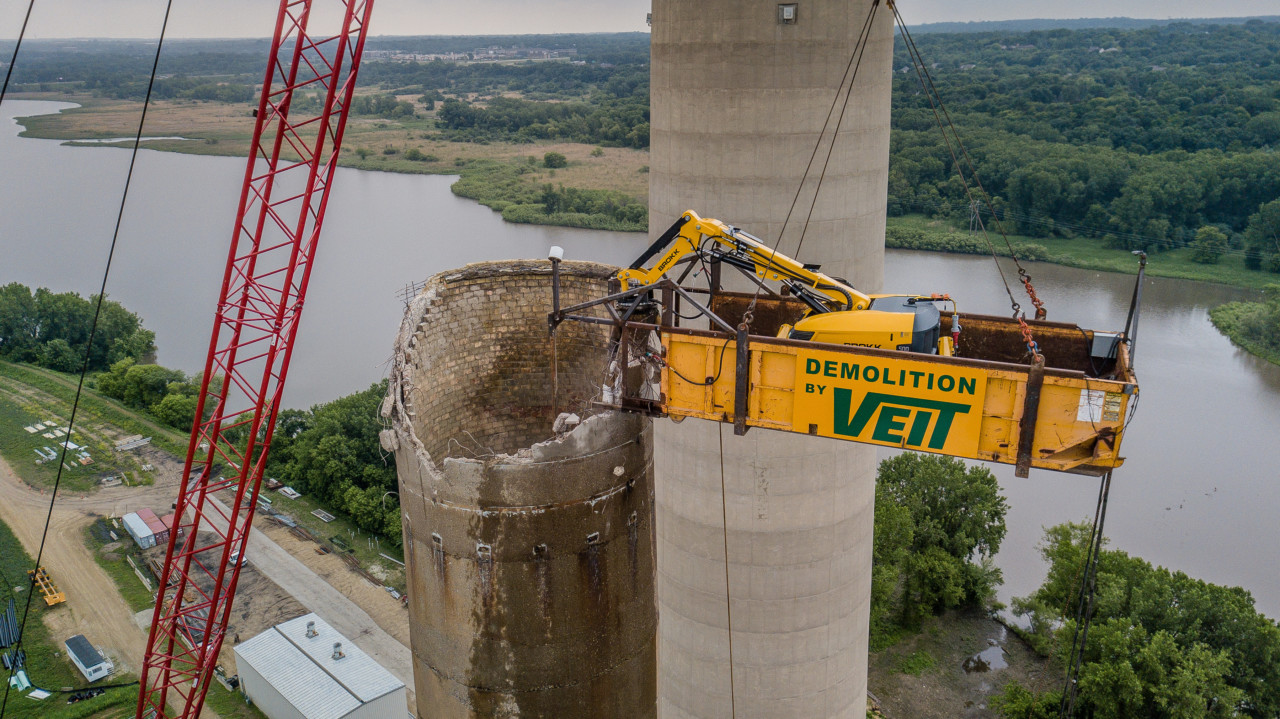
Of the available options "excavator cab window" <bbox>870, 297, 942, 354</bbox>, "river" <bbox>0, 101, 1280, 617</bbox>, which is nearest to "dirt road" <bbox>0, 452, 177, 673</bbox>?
"river" <bbox>0, 101, 1280, 617</bbox>

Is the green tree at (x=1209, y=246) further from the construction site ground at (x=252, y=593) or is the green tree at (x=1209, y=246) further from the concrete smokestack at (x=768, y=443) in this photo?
the concrete smokestack at (x=768, y=443)

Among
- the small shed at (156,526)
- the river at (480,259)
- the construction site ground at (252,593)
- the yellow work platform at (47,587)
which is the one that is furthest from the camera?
the small shed at (156,526)

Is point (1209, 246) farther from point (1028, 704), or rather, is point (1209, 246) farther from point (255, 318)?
point (255, 318)

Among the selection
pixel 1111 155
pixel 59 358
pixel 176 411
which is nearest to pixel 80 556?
pixel 176 411

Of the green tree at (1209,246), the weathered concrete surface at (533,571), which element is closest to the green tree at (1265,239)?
the green tree at (1209,246)

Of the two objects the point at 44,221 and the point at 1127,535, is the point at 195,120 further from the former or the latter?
the point at 1127,535
